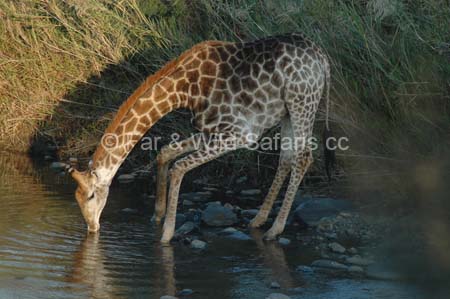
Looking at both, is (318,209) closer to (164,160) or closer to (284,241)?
(284,241)

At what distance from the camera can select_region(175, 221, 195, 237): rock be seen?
885 cm

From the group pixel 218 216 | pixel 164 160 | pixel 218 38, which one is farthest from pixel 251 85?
pixel 218 38

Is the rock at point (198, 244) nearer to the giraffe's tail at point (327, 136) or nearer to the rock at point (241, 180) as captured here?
the giraffe's tail at point (327, 136)

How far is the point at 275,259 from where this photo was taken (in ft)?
26.3

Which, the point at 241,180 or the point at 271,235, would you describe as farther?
the point at 241,180

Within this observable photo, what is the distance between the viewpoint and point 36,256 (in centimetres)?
792

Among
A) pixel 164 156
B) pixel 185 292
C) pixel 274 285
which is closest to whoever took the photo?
pixel 185 292

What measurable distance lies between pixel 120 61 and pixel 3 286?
17.6 feet

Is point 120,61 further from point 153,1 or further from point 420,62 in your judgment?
point 420,62

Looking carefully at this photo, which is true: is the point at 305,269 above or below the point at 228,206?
below

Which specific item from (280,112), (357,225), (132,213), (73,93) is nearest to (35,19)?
(73,93)

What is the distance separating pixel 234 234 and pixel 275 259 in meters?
0.93

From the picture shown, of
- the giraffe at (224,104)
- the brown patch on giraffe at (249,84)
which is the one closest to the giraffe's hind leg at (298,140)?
the giraffe at (224,104)

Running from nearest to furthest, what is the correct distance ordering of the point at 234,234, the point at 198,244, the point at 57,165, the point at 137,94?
the point at 198,244, the point at 234,234, the point at 137,94, the point at 57,165
